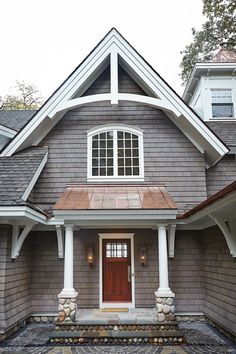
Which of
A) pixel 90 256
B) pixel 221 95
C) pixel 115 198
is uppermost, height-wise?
pixel 221 95

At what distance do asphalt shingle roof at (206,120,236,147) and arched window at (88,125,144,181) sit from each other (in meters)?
2.58

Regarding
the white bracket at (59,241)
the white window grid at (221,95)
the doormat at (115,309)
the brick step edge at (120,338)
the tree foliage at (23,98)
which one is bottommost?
the brick step edge at (120,338)

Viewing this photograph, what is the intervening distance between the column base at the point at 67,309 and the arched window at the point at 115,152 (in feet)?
10.6

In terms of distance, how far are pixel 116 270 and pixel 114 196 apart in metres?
1.99

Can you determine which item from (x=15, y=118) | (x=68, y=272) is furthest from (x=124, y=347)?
(x=15, y=118)

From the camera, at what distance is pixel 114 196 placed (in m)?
7.71

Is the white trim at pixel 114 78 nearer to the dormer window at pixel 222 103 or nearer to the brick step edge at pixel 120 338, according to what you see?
the dormer window at pixel 222 103

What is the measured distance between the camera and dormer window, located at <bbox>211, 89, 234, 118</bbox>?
11.4 metres

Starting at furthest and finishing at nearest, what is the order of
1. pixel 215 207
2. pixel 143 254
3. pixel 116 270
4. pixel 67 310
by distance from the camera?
pixel 116 270 → pixel 143 254 → pixel 67 310 → pixel 215 207

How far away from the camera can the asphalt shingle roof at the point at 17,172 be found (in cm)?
641

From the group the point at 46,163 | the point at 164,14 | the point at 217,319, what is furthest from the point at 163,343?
the point at 164,14

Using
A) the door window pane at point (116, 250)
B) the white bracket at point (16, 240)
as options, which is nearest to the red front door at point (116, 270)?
the door window pane at point (116, 250)

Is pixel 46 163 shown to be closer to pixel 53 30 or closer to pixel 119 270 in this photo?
pixel 119 270

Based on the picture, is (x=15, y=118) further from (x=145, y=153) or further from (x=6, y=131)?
(x=145, y=153)
